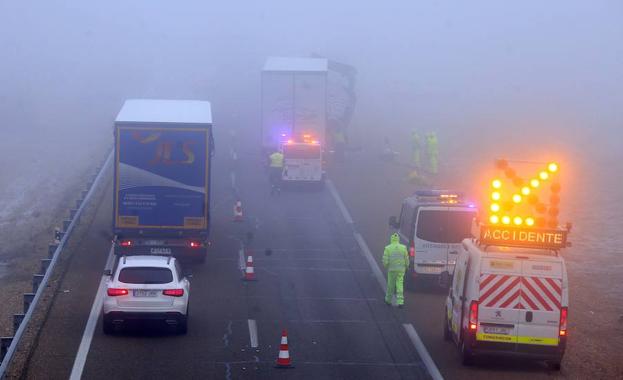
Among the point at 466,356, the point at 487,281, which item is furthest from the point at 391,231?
the point at 487,281

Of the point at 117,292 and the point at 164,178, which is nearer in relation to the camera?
the point at 117,292

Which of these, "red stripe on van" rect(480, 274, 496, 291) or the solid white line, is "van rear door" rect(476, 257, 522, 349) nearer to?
"red stripe on van" rect(480, 274, 496, 291)

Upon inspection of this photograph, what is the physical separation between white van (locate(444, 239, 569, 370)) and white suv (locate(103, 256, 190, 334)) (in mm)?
5413

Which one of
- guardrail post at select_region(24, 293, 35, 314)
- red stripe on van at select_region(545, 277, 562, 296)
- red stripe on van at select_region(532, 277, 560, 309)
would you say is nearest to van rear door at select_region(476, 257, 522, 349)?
red stripe on van at select_region(532, 277, 560, 309)

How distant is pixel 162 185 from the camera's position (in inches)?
966

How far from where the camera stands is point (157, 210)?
24.6 metres

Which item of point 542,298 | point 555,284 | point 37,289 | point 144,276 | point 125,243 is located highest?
point 555,284

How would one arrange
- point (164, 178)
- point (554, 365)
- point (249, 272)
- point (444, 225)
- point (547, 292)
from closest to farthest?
point (547, 292) → point (554, 365) → point (444, 225) → point (249, 272) → point (164, 178)

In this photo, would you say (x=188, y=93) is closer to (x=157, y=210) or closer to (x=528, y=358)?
(x=157, y=210)

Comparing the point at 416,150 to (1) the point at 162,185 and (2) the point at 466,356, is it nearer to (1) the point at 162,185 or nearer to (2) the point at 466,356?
(1) the point at 162,185

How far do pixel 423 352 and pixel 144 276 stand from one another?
208 inches

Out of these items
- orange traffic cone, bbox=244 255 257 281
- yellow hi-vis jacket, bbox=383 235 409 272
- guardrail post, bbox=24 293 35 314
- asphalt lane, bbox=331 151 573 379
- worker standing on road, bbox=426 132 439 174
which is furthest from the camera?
worker standing on road, bbox=426 132 439 174

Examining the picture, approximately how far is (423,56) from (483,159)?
51081mm

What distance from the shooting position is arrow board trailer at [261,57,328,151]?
41.9 m
